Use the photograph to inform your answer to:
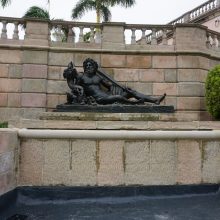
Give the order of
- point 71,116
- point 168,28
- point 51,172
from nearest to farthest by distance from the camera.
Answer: point 51,172, point 71,116, point 168,28

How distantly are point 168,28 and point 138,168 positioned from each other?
8.07 meters

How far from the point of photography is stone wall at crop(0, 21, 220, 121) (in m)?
11.7

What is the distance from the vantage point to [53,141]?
6.09m

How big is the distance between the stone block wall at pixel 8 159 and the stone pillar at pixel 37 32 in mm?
6777

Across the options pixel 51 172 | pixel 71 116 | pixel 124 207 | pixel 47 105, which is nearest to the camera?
pixel 124 207

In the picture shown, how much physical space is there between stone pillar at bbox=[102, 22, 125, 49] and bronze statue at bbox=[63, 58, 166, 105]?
9.65ft

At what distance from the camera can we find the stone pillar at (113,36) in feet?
40.3

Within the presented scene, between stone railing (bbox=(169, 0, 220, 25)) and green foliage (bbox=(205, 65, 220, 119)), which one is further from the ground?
stone railing (bbox=(169, 0, 220, 25))

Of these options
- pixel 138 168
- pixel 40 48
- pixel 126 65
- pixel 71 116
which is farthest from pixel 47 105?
pixel 138 168

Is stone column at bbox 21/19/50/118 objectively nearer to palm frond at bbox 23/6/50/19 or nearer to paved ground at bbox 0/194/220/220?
paved ground at bbox 0/194/220/220

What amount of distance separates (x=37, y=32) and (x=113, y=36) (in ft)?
9.29

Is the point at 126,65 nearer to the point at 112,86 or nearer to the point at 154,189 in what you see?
the point at 112,86

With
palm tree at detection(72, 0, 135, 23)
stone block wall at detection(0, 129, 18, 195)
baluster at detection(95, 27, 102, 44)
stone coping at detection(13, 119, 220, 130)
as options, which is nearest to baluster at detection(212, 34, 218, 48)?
Result: baluster at detection(95, 27, 102, 44)

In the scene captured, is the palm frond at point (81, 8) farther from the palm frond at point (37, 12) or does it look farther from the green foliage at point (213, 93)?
the green foliage at point (213, 93)
